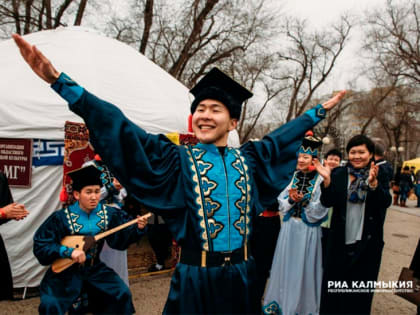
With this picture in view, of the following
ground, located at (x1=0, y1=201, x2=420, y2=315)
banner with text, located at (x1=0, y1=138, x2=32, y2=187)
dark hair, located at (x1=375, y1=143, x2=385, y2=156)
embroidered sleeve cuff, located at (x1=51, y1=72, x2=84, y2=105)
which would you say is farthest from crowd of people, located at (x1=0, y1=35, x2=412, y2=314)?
banner with text, located at (x1=0, y1=138, x2=32, y2=187)

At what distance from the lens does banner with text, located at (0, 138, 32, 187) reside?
434 centimetres

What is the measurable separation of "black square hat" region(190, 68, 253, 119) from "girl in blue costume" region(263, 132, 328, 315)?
1723 millimetres

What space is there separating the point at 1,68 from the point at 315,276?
5.84 meters

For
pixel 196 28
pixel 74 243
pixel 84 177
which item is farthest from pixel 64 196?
pixel 196 28

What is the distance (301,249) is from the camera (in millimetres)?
3398

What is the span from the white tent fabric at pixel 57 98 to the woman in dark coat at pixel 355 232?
3158 mm

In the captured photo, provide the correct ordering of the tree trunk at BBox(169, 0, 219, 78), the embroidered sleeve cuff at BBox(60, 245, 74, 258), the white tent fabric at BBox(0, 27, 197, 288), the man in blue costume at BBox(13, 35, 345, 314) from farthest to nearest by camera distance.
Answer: the tree trunk at BBox(169, 0, 219, 78) → the white tent fabric at BBox(0, 27, 197, 288) → the embroidered sleeve cuff at BBox(60, 245, 74, 258) → the man in blue costume at BBox(13, 35, 345, 314)

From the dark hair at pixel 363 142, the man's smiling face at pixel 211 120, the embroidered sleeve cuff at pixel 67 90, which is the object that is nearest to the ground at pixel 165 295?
the dark hair at pixel 363 142

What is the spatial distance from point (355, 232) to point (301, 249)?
23.5 inches

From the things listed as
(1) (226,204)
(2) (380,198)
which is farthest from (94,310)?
(2) (380,198)

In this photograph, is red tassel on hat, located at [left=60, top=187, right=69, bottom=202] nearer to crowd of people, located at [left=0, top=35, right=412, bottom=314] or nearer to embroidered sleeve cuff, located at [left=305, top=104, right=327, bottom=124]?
crowd of people, located at [left=0, top=35, right=412, bottom=314]

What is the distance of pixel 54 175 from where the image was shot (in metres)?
4.54

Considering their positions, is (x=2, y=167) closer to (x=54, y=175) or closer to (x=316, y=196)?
(x=54, y=175)

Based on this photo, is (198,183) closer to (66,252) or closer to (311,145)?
(66,252)
